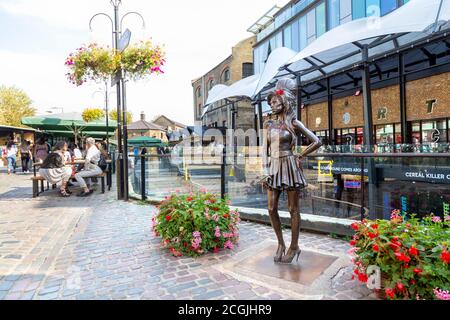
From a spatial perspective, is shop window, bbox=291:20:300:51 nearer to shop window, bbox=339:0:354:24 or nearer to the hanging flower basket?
shop window, bbox=339:0:354:24

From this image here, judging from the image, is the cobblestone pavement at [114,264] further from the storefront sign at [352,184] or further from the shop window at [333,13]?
the shop window at [333,13]

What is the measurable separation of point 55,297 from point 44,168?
22.5 feet

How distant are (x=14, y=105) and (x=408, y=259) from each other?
44088 millimetres

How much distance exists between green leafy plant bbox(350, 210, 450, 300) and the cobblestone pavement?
34 cm

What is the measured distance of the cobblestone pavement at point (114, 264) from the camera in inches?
114

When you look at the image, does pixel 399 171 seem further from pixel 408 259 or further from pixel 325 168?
pixel 408 259

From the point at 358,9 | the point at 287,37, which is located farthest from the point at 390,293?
the point at 287,37

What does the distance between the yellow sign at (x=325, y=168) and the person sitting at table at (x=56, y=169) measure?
7.17m

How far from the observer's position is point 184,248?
391 centimetres

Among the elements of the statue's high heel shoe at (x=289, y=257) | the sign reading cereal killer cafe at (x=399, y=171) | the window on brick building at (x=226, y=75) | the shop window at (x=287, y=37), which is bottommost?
the statue's high heel shoe at (x=289, y=257)

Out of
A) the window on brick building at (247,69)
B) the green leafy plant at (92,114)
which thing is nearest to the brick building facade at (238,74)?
the window on brick building at (247,69)

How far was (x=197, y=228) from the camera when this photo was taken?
3896 millimetres

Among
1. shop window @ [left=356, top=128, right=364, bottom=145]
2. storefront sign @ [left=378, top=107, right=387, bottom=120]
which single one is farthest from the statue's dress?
shop window @ [left=356, top=128, right=364, bottom=145]

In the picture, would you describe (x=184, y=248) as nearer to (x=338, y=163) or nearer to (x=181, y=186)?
(x=338, y=163)
